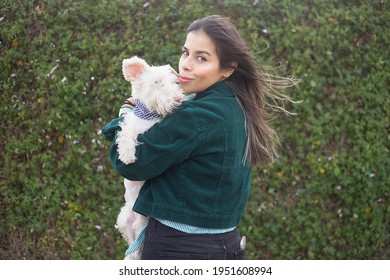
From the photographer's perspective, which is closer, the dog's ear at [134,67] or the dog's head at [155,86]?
the dog's head at [155,86]

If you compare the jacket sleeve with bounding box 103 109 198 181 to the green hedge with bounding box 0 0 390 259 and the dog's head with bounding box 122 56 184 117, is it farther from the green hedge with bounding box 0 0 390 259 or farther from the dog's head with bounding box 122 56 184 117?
the green hedge with bounding box 0 0 390 259

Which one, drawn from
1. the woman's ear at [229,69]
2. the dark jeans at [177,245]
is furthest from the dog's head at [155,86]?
the dark jeans at [177,245]

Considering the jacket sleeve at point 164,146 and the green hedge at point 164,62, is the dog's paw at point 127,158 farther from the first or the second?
the green hedge at point 164,62

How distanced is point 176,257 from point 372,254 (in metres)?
3.36

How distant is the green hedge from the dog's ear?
2404mm

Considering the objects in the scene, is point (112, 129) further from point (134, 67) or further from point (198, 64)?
point (198, 64)

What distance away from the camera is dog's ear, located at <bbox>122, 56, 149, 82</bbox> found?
8.80ft

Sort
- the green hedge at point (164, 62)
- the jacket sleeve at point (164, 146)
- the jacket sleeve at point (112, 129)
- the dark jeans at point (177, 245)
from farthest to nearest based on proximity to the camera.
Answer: the green hedge at point (164, 62)
the jacket sleeve at point (112, 129)
the dark jeans at point (177, 245)
the jacket sleeve at point (164, 146)

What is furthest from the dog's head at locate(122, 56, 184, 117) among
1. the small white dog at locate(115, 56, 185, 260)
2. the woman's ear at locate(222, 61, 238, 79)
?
the woman's ear at locate(222, 61, 238, 79)

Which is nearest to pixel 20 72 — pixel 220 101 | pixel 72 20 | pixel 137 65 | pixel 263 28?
pixel 72 20

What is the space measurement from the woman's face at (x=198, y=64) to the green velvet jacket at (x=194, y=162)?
0.18 ft

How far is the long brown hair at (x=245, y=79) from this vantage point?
2680 millimetres

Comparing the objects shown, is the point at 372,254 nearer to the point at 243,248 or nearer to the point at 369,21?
Result: the point at 369,21

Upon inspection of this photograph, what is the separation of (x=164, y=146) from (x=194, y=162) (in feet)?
0.64
